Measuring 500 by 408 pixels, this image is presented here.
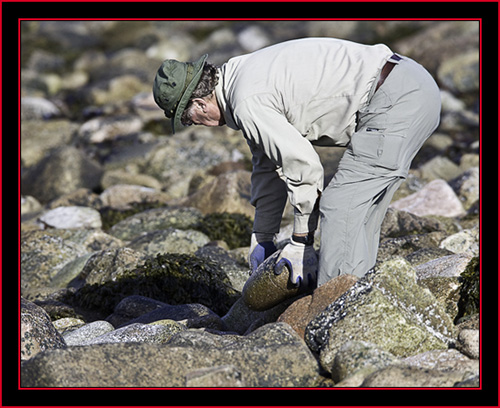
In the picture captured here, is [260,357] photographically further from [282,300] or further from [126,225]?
[126,225]

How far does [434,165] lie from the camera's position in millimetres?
13023

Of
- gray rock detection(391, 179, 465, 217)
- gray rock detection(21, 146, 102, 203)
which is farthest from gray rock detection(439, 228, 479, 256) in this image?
gray rock detection(21, 146, 102, 203)

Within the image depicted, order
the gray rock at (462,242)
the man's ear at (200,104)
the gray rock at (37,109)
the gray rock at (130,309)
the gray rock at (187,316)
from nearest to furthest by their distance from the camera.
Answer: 1. the man's ear at (200,104)
2. the gray rock at (187,316)
3. the gray rock at (130,309)
4. the gray rock at (462,242)
5. the gray rock at (37,109)

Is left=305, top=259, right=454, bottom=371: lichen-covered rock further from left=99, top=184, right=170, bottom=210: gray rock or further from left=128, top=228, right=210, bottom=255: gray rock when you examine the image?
left=99, top=184, right=170, bottom=210: gray rock

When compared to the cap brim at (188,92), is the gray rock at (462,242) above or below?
below

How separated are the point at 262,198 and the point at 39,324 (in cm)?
190

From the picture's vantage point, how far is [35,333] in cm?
449

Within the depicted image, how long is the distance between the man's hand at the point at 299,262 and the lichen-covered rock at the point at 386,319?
1.88ft

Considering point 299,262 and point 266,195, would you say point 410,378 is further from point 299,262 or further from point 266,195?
point 266,195

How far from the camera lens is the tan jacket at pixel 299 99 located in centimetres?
445

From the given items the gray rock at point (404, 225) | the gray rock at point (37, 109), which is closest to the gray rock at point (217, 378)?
the gray rock at point (404, 225)

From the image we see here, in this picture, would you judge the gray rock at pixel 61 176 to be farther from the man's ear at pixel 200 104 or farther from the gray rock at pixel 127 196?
the man's ear at pixel 200 104
